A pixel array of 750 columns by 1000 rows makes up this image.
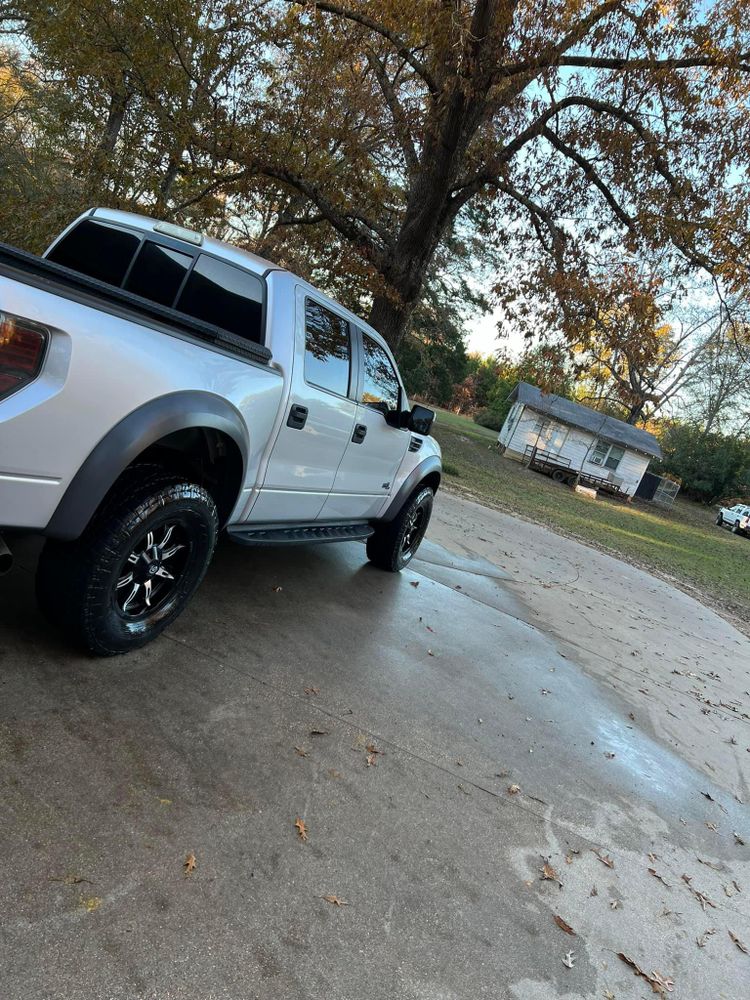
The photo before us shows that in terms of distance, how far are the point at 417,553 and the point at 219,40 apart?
8.33 meters

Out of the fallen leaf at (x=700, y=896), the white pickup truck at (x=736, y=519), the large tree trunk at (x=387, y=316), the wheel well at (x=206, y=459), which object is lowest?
the fallen leaf at (x=700, y=896)

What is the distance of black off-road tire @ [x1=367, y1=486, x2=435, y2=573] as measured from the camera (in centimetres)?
614

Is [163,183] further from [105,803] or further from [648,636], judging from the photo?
[105,803]

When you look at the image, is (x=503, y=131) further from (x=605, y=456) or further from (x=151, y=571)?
(x=605, y=456)

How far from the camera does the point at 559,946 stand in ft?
8.07

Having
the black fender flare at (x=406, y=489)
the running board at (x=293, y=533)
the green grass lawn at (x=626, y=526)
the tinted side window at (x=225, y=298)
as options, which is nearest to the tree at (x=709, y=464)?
the green grass lawn at (x=626, y=526)

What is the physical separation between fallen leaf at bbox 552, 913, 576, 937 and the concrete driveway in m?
0.03

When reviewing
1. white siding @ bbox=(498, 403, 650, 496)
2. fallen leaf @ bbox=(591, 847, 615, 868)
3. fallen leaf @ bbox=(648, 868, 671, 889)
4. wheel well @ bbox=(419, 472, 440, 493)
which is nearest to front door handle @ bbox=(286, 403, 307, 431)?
wheel well @ bbox=(419, 472, 440, 493)

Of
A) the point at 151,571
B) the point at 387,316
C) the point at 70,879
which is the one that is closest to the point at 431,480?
the point at 151,571

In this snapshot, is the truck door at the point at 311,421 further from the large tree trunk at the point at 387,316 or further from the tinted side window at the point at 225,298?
the large tree trunk at the point at 387,316

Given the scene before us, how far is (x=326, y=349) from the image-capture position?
433cm

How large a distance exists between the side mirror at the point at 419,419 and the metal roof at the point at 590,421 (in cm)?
3302

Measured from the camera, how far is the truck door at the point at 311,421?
3.96 metres

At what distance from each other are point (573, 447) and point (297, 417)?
37307 millimetres
